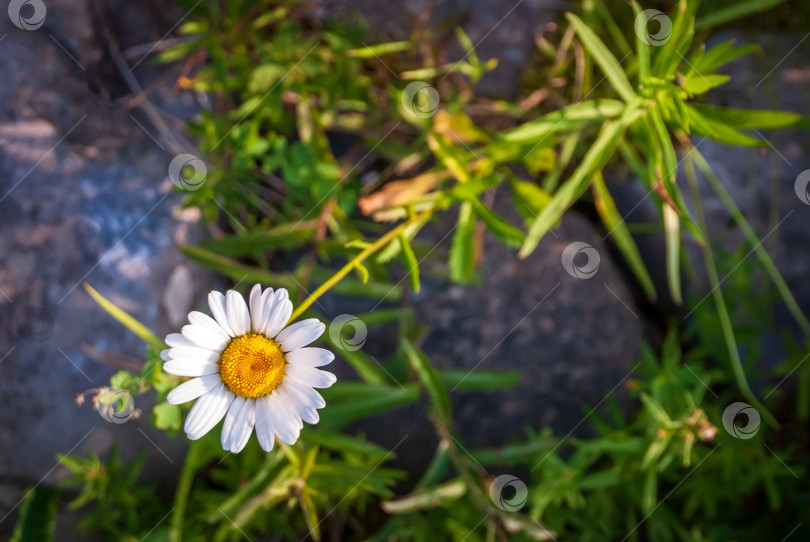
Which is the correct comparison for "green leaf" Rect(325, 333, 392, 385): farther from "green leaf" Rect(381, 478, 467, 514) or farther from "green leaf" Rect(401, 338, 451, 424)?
"green leaf" Rect(381, 478, 467, 514)

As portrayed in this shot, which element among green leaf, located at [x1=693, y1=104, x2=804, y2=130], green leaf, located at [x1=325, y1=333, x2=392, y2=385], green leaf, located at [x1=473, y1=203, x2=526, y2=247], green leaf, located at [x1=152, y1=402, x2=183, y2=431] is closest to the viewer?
green leaf, located at [x1=152, y1=402, x2=183, y2=431]

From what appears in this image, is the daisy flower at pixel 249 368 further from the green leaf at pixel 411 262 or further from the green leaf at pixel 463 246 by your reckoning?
the green leaf at pixel 463 246

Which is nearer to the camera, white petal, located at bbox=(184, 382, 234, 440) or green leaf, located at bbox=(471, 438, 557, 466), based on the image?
white petal, located at bbox=(184, 382, 234, 440)

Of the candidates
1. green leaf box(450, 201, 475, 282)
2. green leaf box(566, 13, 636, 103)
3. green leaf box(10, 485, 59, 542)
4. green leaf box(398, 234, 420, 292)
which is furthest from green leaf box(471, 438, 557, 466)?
Result: green leaf box(10, 485, 59, 542)

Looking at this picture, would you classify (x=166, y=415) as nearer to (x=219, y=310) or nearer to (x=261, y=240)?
(x=219, y=310)

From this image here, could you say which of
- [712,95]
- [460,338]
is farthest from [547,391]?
[712,95]

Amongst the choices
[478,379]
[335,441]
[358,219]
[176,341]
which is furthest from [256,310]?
[358,219]

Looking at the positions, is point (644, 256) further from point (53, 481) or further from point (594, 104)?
point (53, 481)

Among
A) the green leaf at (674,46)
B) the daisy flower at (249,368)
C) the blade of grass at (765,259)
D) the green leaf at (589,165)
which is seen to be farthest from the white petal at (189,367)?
the blade of grass at (765,259)
